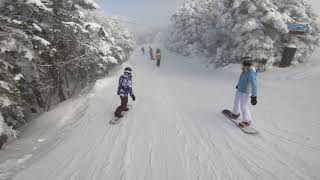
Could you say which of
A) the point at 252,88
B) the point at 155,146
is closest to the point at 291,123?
the point at 252,88

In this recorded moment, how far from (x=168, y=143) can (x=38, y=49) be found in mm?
8344

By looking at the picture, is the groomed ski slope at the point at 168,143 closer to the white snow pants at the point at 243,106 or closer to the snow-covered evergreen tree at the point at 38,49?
the white snow pants at the point at 243,106

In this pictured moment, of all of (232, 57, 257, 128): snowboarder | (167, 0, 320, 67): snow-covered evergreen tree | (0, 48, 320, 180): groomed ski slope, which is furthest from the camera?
(167, 0, 320, 67): snow-covered evergreen tree

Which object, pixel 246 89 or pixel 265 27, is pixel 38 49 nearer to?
pixel 246 89

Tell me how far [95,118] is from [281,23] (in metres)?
17.0

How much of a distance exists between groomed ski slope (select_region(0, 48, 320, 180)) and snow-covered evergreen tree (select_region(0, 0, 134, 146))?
48.4 inches

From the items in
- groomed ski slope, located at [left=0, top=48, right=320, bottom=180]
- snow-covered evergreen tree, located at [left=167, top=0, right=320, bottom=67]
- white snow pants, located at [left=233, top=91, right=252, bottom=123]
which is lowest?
groomed ski slope, located at [left=0, top=48, right=320, bottom=180]

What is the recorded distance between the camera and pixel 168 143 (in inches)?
299

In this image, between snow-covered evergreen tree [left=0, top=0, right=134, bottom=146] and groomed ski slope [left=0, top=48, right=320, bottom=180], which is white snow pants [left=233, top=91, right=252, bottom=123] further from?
snow-covered evergreen tree [left=0, top=0, right=134, bottom=146]

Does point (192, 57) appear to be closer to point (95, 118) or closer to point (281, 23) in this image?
point (281, 23)

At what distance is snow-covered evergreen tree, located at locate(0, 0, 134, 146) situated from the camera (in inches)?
353

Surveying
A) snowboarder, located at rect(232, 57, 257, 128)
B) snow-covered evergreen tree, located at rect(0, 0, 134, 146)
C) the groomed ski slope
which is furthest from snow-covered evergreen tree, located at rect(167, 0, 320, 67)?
snowboarder, located at rect(232, 57, 257, 128)

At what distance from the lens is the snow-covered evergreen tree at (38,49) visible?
8.98 m

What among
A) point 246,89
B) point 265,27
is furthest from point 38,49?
point 265,27
